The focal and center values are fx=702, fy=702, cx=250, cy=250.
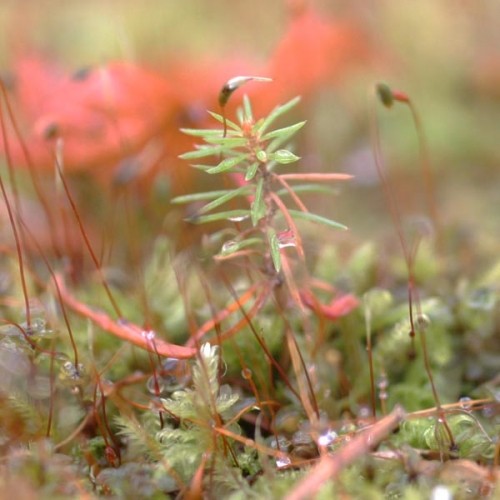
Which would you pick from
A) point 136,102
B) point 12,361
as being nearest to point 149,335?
point 12,361

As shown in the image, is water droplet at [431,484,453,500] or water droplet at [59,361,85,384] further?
water droplet at [59,361,85,384]

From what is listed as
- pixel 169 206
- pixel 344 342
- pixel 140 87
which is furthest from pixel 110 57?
pixel 344 342

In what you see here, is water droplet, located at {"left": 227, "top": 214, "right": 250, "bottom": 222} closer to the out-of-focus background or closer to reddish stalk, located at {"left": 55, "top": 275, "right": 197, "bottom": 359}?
reddish stalk, located at {"left": 55, "top": 275, "right": 197, "bottom": 359}

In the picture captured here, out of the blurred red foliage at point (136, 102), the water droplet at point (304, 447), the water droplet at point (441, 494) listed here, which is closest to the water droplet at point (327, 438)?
the water droplet at point (304, 447)

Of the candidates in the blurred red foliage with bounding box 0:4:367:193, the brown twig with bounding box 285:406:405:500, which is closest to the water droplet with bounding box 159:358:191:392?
the brown twig with bounding box 285:406:405:500

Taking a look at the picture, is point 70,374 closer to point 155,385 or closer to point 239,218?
point 155,385

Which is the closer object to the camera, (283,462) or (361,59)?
(283,462)
